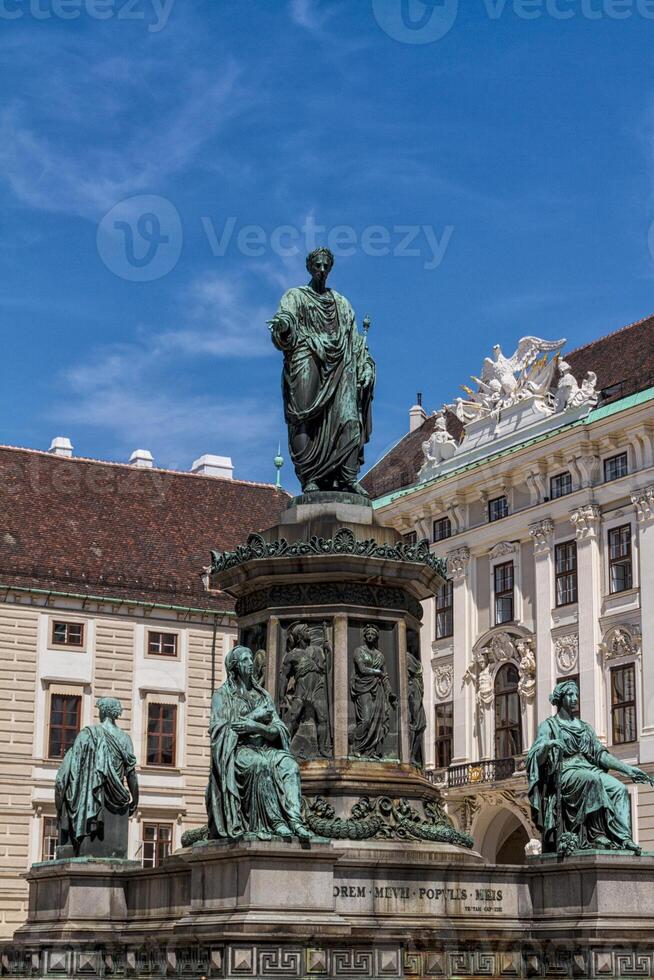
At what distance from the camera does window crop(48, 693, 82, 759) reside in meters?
47.6

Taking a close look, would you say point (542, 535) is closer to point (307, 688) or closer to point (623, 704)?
point (623, 704)

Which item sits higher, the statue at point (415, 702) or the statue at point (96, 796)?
the statue at point (415, 702)

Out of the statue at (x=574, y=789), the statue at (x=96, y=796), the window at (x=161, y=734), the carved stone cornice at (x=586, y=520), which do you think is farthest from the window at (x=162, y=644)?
the statue at (x=574, y=789)

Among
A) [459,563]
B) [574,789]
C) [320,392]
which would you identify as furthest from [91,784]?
[459,563]

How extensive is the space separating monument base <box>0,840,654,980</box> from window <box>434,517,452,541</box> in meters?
34.3

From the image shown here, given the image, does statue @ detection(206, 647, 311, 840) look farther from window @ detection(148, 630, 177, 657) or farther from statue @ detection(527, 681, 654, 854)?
window @ detection(148, 630, 177, 657)

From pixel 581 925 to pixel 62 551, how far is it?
36.8 m

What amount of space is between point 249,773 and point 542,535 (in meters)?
32.6

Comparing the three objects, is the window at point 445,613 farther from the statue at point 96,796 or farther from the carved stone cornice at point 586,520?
the statue at point 96,796

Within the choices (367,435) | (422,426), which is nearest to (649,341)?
(422,426)

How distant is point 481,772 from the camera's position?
151ft

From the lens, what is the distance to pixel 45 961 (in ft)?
53.0

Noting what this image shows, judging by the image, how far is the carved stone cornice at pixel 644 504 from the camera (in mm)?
42594

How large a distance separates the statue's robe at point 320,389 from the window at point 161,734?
106 ft
